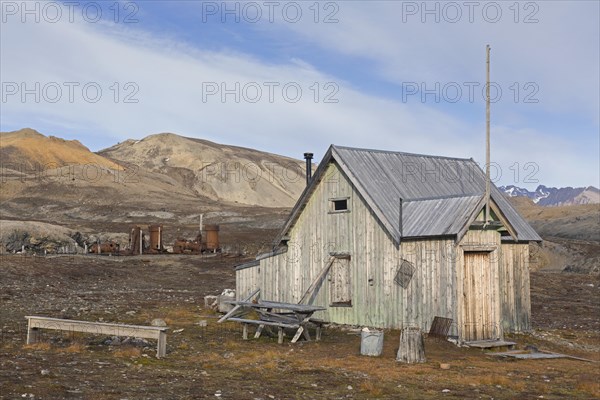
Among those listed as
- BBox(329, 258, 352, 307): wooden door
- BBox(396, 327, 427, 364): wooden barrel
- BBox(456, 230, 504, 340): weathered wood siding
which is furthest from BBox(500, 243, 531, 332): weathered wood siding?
BBox(396, 327, 427, 364): wooden barrel

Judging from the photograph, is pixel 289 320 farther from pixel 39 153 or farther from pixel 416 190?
pixel 39 153

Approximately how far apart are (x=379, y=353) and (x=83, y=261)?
28724 millimetres

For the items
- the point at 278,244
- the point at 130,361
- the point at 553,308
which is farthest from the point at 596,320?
the point at 130,361

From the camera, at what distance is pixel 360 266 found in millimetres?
23078

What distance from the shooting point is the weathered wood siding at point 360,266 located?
2087 cm

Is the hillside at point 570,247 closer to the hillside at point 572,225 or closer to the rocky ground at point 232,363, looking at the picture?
the hillside at point 572,225

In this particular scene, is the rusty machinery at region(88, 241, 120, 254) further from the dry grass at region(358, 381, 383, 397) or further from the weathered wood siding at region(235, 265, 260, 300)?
the dry grass at region(358, 381, 383, 397)

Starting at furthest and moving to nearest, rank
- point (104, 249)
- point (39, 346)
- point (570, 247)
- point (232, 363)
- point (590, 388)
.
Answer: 1. point (570, 247)
2. point (104, 249)
3. point (39, 346)
4. point (232, 363)
5. point (590, 388)

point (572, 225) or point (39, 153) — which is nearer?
point (572, 225)

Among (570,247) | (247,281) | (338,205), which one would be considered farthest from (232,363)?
(570,247)

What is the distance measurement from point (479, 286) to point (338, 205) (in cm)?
558

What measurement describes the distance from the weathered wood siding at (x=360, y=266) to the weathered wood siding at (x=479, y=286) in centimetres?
42

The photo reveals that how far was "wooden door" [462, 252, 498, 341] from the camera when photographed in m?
20.5

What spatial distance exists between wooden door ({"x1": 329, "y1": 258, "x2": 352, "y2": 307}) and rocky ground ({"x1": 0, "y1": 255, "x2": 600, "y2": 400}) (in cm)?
102
